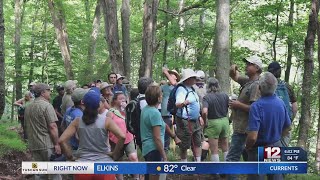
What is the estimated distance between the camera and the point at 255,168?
5.08 metres

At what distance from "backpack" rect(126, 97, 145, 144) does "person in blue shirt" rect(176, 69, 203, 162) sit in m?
1.11

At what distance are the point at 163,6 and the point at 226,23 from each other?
54.1ft

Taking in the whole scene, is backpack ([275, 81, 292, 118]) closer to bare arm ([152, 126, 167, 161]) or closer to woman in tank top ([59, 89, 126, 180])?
bare arm ([152, 126, 167, 161])

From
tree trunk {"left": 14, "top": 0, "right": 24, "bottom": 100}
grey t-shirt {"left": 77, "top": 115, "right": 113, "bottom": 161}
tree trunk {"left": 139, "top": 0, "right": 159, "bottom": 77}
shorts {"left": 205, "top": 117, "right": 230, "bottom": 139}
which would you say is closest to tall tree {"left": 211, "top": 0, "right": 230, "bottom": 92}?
shorts {"left": 205, "top": 117, "right": 230, "bottom": 139}

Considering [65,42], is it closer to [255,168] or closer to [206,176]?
[206,176]

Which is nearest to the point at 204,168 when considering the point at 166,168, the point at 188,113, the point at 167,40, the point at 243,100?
the point at 166,168

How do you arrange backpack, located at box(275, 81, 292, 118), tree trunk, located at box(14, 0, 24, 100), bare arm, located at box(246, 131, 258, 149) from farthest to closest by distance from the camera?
tree trunk, located at box(14, 0, 24, 100), backpack, located at box(275, 81, 292, 118), bare arm, located at box(246, 131, 258, 149)

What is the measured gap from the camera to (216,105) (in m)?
7.99

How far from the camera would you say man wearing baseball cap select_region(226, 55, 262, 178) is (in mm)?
6184

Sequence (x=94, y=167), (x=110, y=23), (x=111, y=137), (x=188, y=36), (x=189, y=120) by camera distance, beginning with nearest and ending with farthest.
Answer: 1. (x=94, y=167)
2. (x=111, y=137)
3. (x=189, y=120)
4. (x=110, y=23)
5. (x=188, y=36)

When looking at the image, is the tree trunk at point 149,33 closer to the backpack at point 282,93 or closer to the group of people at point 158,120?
the group of people at point 158,120

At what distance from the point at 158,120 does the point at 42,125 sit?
6.92ft

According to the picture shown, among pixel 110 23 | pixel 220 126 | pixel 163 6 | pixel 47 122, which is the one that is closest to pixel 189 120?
pixel 220 126

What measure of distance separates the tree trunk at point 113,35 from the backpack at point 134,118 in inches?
294
